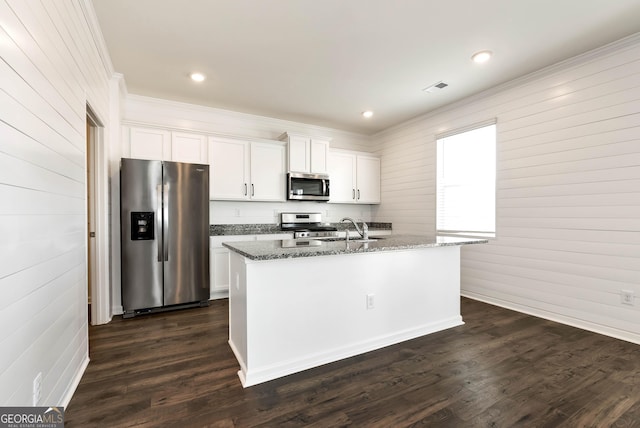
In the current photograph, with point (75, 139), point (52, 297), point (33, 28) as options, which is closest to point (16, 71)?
point (33, 28)

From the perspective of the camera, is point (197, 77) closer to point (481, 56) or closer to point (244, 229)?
point (244, 229)

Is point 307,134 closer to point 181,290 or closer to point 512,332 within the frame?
point 181,290

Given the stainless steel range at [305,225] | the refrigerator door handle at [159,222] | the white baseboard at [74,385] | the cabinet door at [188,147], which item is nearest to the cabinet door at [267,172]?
the stainless steel range at [305,225]

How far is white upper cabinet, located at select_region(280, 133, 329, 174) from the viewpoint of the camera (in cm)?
461

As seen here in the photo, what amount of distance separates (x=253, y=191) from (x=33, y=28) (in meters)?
3.07

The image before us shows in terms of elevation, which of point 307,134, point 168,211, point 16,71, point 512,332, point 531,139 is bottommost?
point 512,332

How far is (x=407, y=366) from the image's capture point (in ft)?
7.11

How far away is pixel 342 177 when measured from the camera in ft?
17.1

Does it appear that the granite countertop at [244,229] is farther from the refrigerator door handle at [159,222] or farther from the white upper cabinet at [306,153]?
the white upper cabinet at [306,153]

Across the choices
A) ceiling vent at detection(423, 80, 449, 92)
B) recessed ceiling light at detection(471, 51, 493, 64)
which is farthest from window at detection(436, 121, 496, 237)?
recessed ceiling light at detection(471, 51, 493, 64)

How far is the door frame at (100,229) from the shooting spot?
2934 mm

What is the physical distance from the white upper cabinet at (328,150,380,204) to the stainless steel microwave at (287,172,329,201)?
10.2 inches

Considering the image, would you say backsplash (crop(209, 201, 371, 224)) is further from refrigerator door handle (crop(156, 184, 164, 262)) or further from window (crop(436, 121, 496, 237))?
window (crop(436, 121, 496, 237))

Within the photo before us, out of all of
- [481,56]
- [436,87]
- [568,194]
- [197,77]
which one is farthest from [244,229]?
[568,194]
